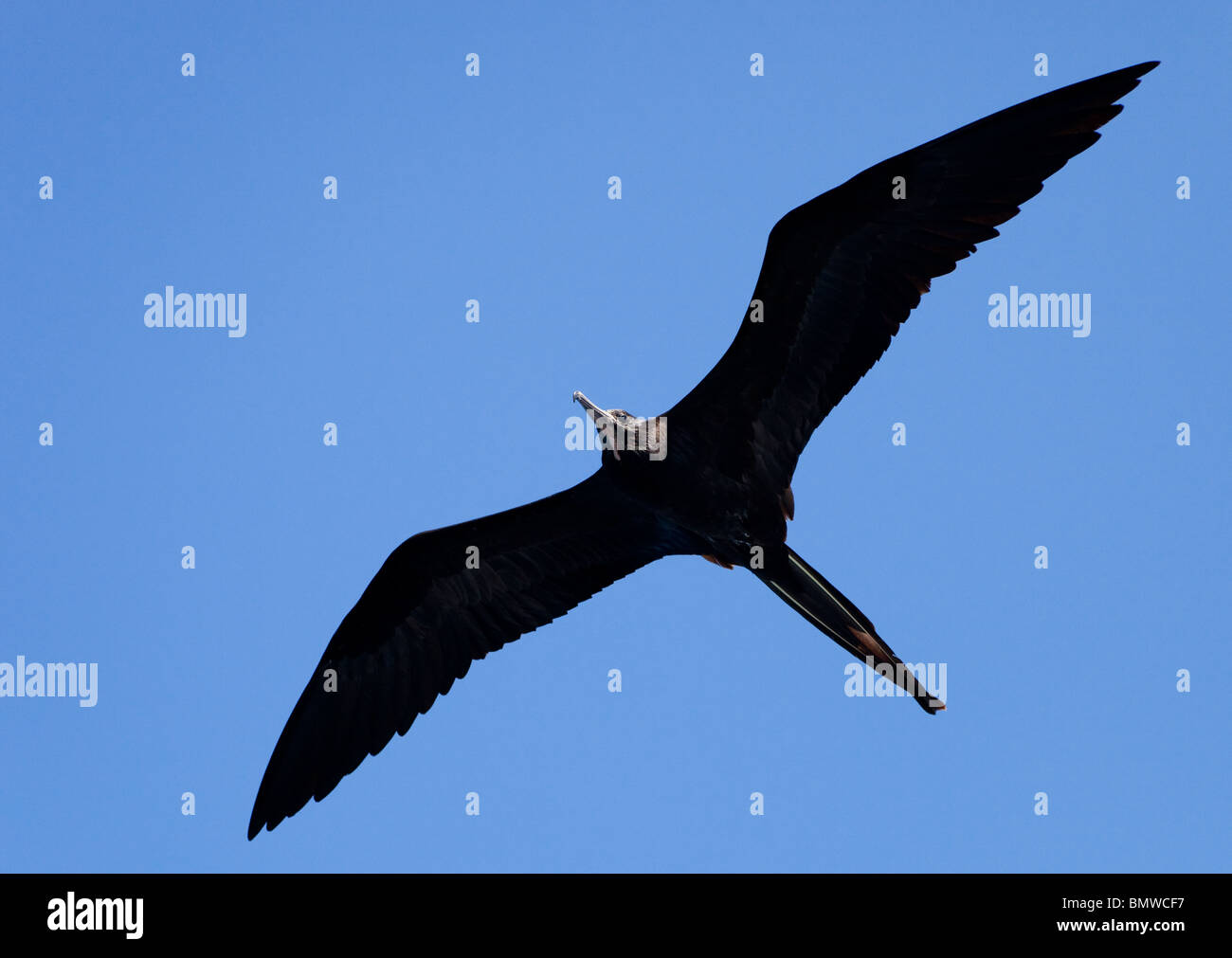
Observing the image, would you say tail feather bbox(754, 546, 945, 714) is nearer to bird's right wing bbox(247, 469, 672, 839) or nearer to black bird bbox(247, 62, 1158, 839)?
black bird bbox(247, 62, 1158, 839)

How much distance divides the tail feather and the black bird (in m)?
0.01

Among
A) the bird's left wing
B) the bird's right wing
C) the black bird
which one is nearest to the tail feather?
the black bird

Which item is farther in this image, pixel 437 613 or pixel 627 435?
pixel 437 613

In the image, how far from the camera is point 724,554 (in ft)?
36.9

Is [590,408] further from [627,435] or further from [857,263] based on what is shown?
[857,263]

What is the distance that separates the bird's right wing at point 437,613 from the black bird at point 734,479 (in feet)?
0.04

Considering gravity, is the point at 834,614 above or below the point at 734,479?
below

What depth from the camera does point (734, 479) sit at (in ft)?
36.7

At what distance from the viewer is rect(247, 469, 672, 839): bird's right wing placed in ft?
38.8

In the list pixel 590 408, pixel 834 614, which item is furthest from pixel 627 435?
pixel 834 614

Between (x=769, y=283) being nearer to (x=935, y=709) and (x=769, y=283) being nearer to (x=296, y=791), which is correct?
(x=935, y=709)

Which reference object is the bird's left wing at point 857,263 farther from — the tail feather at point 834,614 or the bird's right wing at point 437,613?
the bird's right wing at point 437,613

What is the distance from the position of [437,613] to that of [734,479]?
2.93 metres
